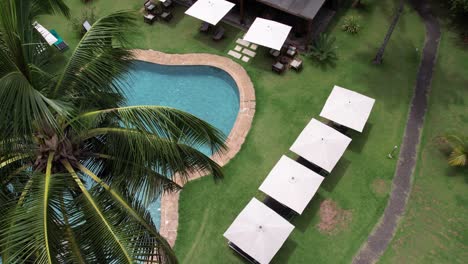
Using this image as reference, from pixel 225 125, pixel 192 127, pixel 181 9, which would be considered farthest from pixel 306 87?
pixel 192 127

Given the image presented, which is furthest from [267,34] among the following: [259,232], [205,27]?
[259,232]

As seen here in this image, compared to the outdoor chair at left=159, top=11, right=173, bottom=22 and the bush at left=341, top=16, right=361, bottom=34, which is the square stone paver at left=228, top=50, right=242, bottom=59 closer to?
the outdoor chair at left=159, top=11, right=173, bottom=22

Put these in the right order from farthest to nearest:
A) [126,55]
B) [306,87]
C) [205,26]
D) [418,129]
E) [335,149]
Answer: [205,26] < [306,87] < [418,129] < [335,149] < [126,55]

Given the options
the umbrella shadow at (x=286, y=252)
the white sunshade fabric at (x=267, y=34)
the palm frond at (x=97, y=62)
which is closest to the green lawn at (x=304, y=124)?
the umbrella shadow at (x=286, y=252)

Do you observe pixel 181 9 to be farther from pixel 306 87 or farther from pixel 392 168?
pixel 392 168

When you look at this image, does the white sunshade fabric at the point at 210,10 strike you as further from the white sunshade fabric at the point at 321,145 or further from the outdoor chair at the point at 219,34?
the white sunshade fabric at the point at 321,145

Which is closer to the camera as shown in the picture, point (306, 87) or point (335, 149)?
point (335, 149)
